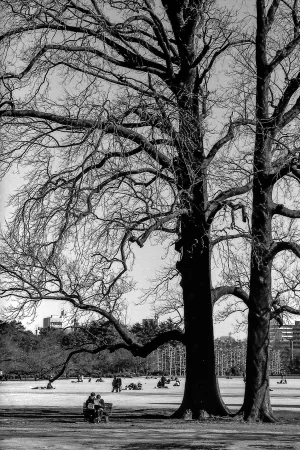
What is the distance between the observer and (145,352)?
969 inches

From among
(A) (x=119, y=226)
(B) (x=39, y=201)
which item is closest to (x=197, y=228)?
(A) (x=119, y=226)

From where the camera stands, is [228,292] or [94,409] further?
[228,292]

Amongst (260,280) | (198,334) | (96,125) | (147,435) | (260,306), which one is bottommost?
(147,435)

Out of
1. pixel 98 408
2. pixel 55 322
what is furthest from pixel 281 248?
pixel 55 322

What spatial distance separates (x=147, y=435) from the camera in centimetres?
1716

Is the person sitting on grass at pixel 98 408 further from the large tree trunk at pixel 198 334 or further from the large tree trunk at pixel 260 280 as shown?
the large tree trunk at pixel 260 280

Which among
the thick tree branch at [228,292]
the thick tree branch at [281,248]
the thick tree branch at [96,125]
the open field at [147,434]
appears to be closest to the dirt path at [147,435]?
the open field at [147,434]

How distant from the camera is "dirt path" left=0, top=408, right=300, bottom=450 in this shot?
14398 millimetres

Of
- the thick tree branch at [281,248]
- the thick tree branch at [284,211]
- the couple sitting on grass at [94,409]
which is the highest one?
the thick tree branch at [284,211]

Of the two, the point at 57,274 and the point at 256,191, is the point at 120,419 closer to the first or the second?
the point at 57,274

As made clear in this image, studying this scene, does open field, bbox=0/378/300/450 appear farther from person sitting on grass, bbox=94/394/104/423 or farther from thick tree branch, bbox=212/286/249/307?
thick tree branch, bbox=212/286/249/307

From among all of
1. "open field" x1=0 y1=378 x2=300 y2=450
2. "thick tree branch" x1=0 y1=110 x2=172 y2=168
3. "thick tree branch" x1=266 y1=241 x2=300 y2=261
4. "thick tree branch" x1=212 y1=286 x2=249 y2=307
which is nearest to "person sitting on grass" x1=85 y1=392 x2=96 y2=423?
"open field" x1=0 y1=378 x2=300 y2=450

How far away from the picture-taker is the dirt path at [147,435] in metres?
14.4

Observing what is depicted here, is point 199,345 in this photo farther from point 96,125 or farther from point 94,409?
point 96,125
